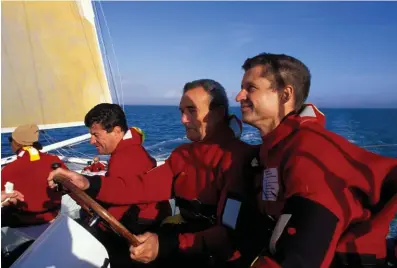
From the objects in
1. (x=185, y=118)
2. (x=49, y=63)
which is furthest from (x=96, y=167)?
(x=185, y=118)

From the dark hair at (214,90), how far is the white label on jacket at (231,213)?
66 cm

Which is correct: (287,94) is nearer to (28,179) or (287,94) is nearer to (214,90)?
(214,90)

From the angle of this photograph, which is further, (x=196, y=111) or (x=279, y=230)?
(x=196, y=111)

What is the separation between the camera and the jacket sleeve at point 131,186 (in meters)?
2.48

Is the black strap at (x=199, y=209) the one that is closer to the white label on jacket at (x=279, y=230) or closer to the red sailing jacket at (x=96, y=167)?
the white label on jacket at (x=279, y=230)

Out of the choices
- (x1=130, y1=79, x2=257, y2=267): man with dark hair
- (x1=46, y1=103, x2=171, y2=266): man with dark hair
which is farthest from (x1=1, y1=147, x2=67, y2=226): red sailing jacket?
(x1=130, y1=79, x2=257, y2=267): man with dark hair

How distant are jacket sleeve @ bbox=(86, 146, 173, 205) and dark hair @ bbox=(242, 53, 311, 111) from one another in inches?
45.5

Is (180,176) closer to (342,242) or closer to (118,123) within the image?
(118,123)

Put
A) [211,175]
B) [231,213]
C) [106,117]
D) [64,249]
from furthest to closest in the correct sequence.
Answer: [106,117] < [211,175] < [231,213] < [64,249]

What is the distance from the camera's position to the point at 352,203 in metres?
1.44

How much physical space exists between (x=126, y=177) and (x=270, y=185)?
51.1 inches

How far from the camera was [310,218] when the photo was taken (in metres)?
1.32

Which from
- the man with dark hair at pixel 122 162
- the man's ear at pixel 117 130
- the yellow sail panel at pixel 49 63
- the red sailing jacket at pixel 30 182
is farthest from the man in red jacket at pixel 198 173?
the yellow sail panel at pixel 49 63

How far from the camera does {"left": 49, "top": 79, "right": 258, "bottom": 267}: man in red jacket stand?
230 cm
